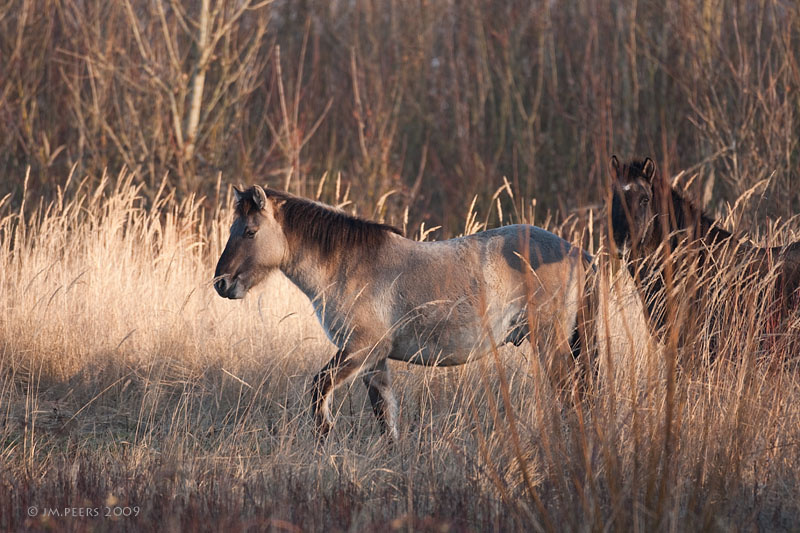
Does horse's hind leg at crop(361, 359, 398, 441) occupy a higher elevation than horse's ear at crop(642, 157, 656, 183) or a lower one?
lower

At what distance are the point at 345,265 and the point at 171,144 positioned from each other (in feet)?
22.3

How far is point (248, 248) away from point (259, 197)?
1.08ft

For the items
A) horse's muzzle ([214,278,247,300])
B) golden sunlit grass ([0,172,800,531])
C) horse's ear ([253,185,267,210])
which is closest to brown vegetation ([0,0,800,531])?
golden sunlit grass ([0,172,800,531])

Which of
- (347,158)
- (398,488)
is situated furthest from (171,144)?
(398,488)

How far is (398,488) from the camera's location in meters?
4.50

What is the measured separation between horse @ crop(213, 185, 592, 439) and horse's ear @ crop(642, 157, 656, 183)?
78 centimetres

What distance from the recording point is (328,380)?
5379 millimetres

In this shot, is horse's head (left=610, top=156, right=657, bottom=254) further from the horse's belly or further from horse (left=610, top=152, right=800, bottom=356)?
the horse's belly

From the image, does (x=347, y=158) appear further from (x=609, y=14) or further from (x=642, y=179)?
(x=642, y=179)

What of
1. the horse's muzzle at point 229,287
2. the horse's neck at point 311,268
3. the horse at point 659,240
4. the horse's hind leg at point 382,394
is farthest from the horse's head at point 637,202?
the horse's muzzle at point 229,287

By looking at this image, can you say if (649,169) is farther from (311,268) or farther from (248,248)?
(248,248)

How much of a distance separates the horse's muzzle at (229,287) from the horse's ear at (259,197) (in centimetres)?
50

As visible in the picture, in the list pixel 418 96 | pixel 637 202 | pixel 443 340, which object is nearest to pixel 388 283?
pixel 443 340

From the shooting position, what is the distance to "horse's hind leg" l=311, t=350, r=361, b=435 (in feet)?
17.5
